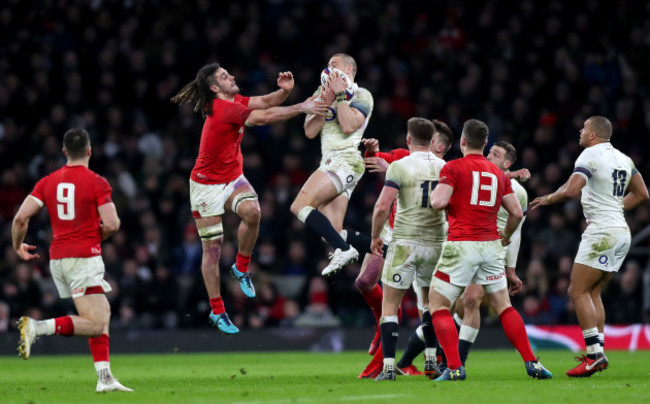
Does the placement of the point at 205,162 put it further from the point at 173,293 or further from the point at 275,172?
the point at 275,172

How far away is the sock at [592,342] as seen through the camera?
1134cm

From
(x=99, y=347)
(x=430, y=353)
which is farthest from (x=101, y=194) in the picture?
(x=430, y=353)

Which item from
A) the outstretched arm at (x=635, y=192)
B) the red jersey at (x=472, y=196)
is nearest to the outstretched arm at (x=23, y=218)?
the red jersey at (x=472, y=196)

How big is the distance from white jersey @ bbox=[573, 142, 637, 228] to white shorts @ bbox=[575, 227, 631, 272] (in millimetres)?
95

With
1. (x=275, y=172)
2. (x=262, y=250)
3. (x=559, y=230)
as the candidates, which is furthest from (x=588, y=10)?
(x=262, y=250)

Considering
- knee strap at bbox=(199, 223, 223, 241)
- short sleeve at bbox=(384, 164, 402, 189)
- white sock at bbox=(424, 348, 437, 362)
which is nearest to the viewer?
short sleeve at bbox=(384, 164, 402, 189)

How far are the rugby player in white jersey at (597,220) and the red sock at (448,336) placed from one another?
1.87m

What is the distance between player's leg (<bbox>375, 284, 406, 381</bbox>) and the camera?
10688 millimetres

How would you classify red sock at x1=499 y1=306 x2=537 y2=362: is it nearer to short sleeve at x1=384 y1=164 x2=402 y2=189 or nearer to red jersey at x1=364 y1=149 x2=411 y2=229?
short sleeve at x1=384 y1=164 x2=402 y2=189

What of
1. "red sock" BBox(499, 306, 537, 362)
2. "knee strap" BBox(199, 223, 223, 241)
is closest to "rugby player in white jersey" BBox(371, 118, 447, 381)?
"red sock" BBox(499, 306, 537, 362)

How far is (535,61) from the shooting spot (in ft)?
72.7

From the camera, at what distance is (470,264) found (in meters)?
10.2

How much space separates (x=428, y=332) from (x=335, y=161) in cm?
215

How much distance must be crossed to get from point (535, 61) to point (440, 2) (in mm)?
2762
